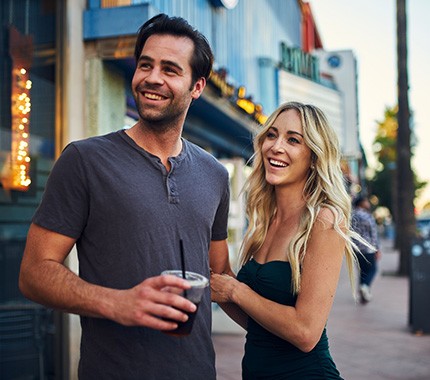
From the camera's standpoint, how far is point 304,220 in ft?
8.06

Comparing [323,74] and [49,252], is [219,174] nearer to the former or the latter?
[49,252]

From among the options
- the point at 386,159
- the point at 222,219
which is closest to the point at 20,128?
the point at 222,219

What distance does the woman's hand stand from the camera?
2373 mm

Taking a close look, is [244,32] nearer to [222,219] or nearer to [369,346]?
[369,346]

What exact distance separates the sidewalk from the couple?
3180 mm

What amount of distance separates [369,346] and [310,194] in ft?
15.5

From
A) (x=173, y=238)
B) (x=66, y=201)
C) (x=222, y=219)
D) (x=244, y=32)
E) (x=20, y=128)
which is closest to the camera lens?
(x=66, y=201)

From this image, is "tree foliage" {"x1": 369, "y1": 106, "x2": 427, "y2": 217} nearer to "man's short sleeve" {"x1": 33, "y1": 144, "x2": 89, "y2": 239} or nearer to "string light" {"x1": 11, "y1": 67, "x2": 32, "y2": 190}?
"string light" {"x1": 11, "y1": 67, "x2": 32, "y2": 190}

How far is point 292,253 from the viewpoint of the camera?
2.37m

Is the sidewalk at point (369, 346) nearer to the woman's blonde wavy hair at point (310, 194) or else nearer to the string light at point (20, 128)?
the string light at point (20, 128)

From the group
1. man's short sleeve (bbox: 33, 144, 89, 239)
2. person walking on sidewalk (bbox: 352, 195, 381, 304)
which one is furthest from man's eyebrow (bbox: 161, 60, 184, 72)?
person walking on sidewalk (bbox: 352, 195, 381, 304)

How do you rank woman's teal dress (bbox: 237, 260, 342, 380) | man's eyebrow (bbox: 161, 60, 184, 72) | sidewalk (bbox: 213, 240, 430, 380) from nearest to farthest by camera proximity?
man's eyebrow (bbox: 161, 60, 184, 72)
woman's teal dress (bbox: 237, 260, 342, 380)
sidewalk (bbox: 213, 240, 430, 380)

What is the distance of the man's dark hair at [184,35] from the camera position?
2.14 metres

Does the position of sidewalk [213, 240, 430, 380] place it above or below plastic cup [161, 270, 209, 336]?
below
